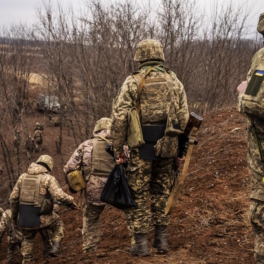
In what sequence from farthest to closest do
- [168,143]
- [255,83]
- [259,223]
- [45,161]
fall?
[45,161], [168,143], [259,223], [255,83]

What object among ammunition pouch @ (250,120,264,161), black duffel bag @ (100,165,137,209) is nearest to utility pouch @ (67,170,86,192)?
black duffel bag @ (100,165,137,209)

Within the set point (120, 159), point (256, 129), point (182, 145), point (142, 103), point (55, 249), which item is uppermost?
point (142, 103)

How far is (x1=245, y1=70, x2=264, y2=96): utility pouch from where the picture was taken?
2.68m

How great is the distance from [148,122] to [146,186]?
698 millimetres

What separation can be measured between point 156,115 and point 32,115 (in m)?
24.9

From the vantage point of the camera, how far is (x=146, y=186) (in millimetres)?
4383

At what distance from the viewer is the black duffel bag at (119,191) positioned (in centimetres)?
426

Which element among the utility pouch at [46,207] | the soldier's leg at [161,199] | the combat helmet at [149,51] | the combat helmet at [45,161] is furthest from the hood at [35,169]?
the combat helmet at [149,51]

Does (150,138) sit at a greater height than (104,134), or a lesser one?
greater

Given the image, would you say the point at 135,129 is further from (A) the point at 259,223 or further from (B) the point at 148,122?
(A) the point at 259,223

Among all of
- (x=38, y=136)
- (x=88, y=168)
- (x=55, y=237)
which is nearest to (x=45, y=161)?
(x=55, y=237)

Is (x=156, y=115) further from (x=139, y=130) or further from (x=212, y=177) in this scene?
(x=212, y=177)

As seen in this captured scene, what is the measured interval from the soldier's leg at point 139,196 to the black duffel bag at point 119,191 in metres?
0.08

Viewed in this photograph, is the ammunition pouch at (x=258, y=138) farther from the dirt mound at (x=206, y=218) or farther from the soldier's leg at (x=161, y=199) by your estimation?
the dirt mound at (x=206, y=218)
